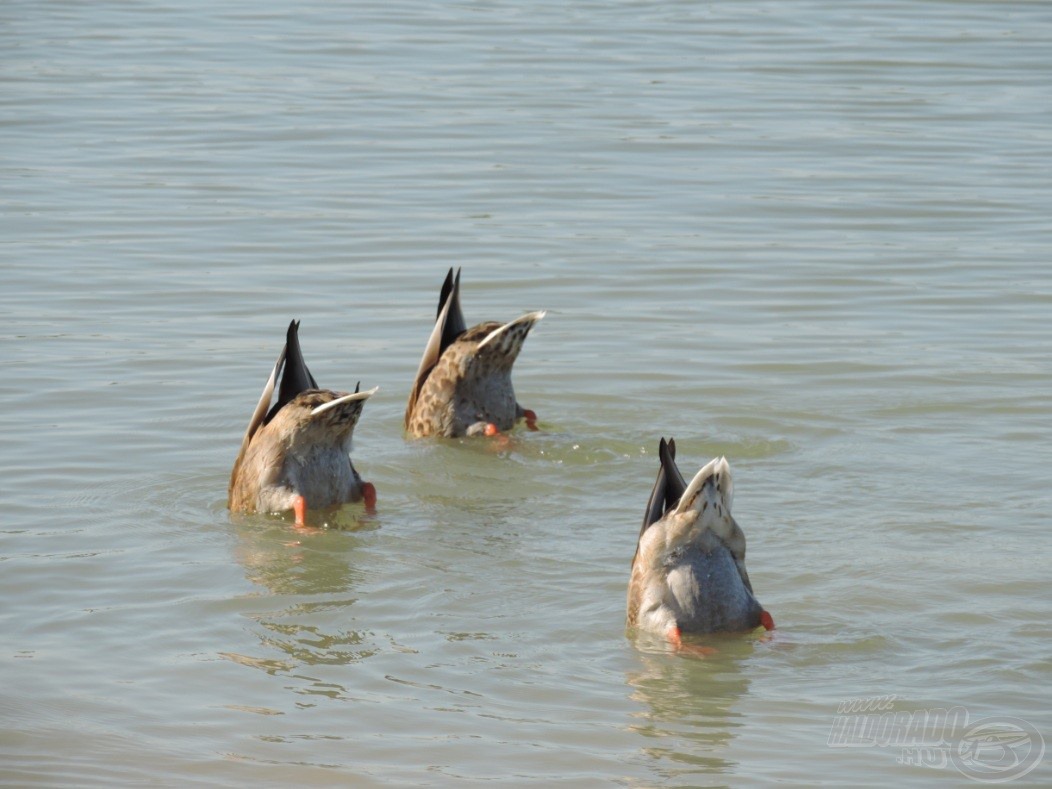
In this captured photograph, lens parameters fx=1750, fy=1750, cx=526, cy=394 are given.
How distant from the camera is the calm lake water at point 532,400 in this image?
5.56 meters

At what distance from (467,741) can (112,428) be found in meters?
4.23

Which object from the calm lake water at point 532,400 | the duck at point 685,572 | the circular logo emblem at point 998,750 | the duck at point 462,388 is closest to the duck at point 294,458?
the calm lake water at point 532,400

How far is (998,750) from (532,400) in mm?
4816

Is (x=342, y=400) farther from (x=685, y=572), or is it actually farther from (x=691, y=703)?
(x=691, y=703)

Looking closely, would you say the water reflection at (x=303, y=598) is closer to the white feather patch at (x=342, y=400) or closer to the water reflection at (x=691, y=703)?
the white feather patch at (x=342, y=400)

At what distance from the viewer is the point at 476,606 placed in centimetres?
650

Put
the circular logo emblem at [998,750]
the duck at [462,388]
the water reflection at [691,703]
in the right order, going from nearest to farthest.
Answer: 1. the circular logo emblem at [998,750]
2. the water reflection at [691,703]
3. the duck at [462,388]

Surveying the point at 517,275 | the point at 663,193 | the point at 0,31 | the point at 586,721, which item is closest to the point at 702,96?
the point at 663,193

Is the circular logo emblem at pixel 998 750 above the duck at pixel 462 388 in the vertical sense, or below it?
below

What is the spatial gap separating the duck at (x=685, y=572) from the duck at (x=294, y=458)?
6.47 feet

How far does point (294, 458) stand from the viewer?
7762 millimetres

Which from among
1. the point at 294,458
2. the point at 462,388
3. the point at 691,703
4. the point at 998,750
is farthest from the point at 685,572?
the point at 462,388

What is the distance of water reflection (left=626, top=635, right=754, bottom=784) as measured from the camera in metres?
5.23

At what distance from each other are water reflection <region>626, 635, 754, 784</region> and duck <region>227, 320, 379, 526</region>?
2.15 meters
